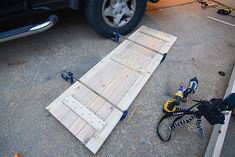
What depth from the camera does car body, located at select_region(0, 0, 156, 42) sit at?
176cm

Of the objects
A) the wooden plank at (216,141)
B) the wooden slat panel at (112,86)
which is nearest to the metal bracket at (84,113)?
the wooden slat panel at (112,86)

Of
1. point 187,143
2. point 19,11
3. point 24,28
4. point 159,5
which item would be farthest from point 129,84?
point 159,5

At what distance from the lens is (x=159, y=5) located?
148 inches

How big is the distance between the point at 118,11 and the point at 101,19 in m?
0.27

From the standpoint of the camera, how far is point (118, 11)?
2410 millimetres

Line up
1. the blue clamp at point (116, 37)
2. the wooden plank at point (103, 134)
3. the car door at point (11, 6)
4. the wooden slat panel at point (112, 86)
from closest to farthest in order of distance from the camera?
1. the wooden plank at point (103, 134)
2. the wooden slat panel at point (112, 86)
3. the car door at point (11, 6)
4. the blue clamp at point (116, 37)

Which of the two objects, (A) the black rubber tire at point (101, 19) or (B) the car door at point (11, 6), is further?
(A) the black rubber tire at point (101, 19)

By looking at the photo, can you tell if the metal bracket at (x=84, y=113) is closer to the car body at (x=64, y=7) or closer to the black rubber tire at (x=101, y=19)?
the car body at (x=64, y=7)

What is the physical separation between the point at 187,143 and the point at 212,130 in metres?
0.31

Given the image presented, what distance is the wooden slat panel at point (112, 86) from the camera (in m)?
1.57

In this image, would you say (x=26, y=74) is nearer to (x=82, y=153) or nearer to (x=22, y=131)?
Answer: (x=22, y=131)

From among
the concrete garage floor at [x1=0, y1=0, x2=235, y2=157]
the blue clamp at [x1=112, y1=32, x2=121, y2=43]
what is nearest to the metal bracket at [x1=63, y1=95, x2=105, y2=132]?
the concrete garage floor at [x1=0, y1=0, x2=235, y2=157]

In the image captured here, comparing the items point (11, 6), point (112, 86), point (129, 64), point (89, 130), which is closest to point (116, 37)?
point (129, 64)

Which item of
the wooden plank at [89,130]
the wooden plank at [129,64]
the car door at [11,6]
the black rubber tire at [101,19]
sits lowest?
the wooden plank at [89,130]
